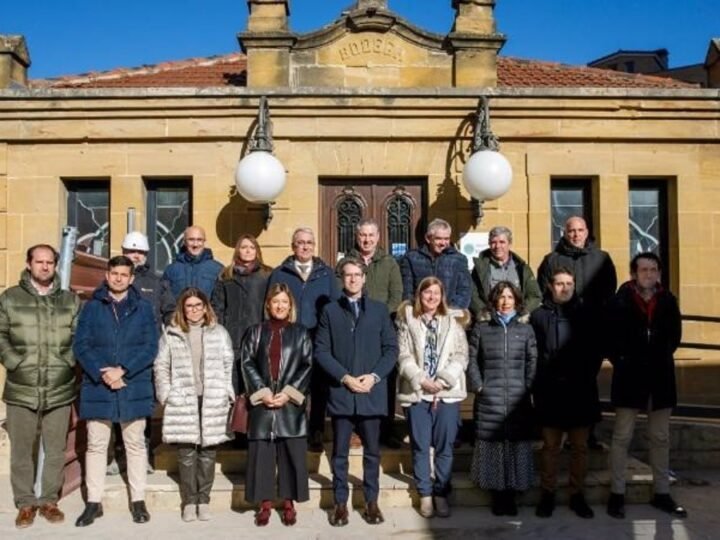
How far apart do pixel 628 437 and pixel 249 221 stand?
15.0 ft

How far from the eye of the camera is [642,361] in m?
5.23

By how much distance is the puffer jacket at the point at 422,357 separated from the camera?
16.9 ft

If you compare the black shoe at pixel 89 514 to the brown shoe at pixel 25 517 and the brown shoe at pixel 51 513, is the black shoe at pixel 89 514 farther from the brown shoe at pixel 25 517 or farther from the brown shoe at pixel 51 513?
the brown shoe at pixel 25 517

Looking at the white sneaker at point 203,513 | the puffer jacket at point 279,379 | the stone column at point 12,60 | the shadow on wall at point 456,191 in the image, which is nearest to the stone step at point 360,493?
the white sneaker at point 203,513

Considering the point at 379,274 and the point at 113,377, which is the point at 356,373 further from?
A: the point at 113,377

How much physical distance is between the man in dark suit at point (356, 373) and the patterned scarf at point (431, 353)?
0.74 ft

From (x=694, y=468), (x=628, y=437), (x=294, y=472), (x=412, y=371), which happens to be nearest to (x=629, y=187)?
(x=694, y=468)

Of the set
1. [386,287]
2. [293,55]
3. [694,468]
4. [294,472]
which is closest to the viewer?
[294,472]

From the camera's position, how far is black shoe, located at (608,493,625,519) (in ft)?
17.4

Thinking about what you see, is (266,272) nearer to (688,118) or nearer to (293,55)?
(293,55)

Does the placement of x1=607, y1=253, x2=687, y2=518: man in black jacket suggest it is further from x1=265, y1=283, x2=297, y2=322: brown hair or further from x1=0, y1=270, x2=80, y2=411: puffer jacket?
x1=0, y1=270, x2=80, y2=411: puffer jacket

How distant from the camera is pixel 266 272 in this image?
230 inches

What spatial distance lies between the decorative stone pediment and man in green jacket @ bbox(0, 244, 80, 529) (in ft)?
13.5

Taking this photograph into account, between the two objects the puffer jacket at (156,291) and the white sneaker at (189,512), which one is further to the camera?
the puffer jacket at (156,291)
